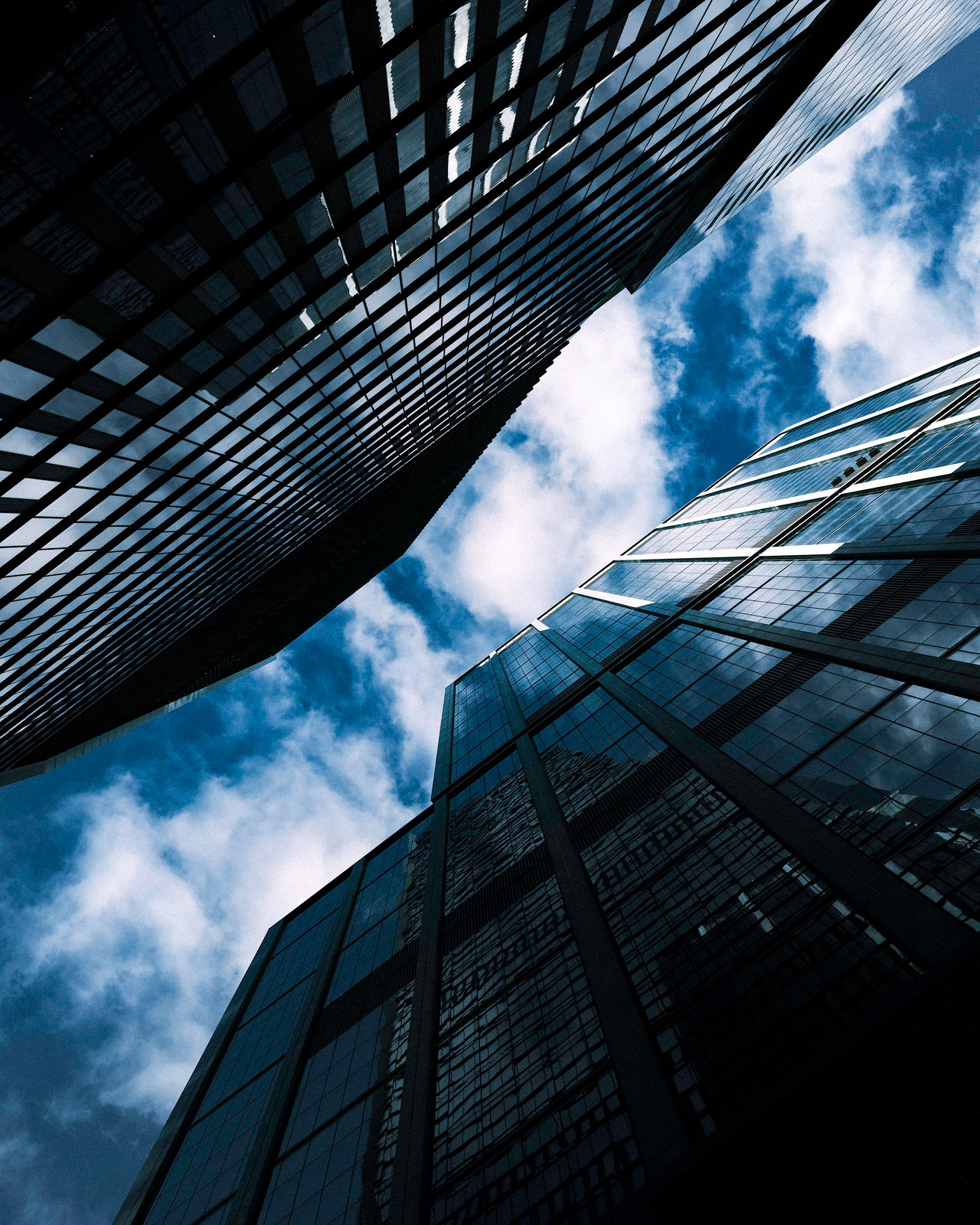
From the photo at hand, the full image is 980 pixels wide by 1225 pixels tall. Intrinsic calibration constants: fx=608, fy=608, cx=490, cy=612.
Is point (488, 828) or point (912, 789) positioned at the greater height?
point (912, 789)

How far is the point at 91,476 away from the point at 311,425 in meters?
12.6

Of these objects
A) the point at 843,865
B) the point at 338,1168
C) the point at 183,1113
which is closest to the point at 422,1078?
the point at 338,1168

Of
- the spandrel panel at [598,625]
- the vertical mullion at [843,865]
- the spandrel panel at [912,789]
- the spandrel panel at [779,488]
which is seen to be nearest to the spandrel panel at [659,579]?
the spandrel panel at [598,625]

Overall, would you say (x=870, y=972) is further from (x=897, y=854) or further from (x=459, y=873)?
(x=459, y=873)

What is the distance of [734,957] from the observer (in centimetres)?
1862

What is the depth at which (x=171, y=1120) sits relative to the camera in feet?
131

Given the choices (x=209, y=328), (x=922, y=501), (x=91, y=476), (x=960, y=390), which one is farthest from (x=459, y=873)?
(x=960, y=390)

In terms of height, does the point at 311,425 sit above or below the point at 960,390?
above

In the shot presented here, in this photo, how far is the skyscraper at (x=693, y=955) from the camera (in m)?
12.5

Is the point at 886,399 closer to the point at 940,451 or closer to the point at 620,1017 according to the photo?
the point at 940,451

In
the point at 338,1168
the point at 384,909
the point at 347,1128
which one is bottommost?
the point at 384,909

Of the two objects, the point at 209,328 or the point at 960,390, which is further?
the point at 960,390

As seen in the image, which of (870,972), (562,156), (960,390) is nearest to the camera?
(870,972)

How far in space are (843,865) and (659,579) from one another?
52497mm
